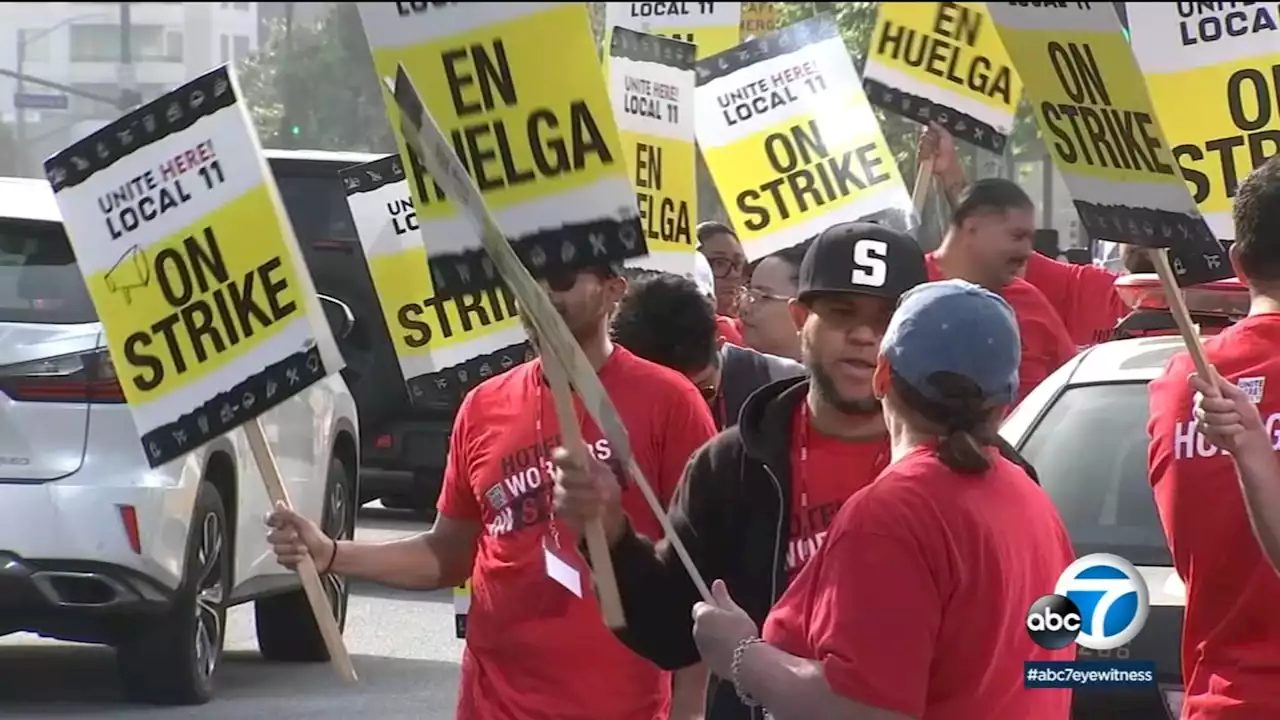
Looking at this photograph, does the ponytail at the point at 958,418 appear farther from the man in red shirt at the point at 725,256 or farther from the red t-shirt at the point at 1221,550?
the man in red shirt at the point at 725,256

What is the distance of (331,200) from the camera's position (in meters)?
15.5

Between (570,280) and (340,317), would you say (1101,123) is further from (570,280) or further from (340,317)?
(340,317)

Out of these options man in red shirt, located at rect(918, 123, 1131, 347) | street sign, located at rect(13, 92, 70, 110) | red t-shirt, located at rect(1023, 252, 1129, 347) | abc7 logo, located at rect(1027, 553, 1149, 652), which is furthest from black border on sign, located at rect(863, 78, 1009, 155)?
street sign, located at rect(13, 92, 70, 110)

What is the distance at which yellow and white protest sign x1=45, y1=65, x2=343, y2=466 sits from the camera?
5137mm

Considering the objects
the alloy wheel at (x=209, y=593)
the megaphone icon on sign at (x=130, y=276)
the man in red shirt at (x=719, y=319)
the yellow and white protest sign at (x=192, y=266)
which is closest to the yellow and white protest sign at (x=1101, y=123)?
the yellow and white protest sign at (x=192, y=266)

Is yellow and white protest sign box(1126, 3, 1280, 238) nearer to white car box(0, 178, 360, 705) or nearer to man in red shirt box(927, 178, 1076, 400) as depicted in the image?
man in red shirt box(927, 178, 1076, 400)

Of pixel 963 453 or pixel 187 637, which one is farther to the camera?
pixel 187 637

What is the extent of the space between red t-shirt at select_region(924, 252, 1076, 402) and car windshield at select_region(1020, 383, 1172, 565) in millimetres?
2508

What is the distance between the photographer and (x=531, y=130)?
443 centimetres

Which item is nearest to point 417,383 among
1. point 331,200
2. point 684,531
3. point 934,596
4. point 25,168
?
point 684,531

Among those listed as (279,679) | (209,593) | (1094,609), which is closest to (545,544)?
(1094,609)

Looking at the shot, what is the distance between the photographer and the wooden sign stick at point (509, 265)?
4.18 meters

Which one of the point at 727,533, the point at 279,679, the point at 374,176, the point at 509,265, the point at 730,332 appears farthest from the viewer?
the point at 279,679

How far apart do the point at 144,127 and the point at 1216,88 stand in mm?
3050
